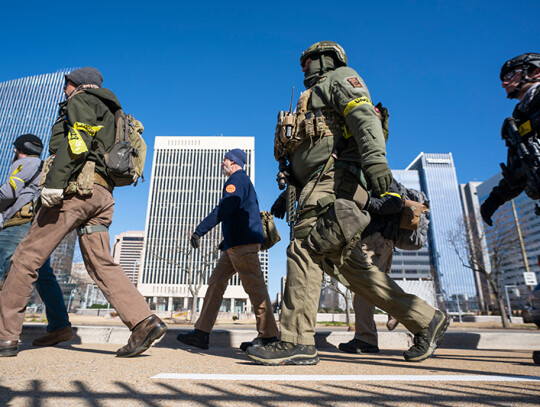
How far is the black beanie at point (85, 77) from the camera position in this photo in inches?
119

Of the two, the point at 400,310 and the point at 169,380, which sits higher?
the point at 400,310

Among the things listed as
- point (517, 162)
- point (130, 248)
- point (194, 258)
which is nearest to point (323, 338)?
point (517, 162)

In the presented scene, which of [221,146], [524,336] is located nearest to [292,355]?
[524,336]

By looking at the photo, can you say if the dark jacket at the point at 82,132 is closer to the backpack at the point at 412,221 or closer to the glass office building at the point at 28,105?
the backpack at the point at 412,221

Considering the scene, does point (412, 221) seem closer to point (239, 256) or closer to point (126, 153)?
point (239, 256)

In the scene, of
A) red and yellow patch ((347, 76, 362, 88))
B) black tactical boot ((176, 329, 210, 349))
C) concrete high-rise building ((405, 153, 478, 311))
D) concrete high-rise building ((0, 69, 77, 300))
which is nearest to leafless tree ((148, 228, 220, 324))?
black tactical boot ((176, 329, 210, 349))

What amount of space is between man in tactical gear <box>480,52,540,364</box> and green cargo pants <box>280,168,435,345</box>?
4.55ft

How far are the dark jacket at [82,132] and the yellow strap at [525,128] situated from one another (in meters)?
3.53

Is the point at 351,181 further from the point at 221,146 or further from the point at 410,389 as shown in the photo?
the point at 221,146

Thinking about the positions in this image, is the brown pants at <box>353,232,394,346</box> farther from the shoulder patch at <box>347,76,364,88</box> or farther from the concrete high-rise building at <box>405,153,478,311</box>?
the concrete high-rise building at <box>405,153,478,311</box>

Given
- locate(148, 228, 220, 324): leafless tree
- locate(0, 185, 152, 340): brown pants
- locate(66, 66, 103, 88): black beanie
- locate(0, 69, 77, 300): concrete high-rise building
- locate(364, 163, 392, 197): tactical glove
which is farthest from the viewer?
locate(0, 69, 77, 300): concrete high-rise building

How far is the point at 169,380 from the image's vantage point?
1.53 meters

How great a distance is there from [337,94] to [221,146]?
81548mm

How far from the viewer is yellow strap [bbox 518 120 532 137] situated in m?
2.74
